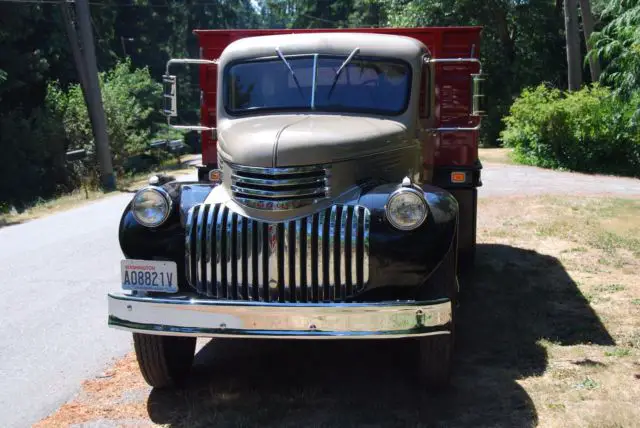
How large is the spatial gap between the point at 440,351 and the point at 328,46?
2590mm

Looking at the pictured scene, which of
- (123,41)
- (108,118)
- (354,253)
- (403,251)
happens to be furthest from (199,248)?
(123,41)

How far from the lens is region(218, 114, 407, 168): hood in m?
4.71

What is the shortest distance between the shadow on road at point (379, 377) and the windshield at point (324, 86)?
1.85 meters

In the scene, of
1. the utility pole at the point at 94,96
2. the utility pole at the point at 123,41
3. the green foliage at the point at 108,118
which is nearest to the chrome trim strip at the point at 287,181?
the utility pole at the point at 94,96

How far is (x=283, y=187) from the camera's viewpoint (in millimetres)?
4652

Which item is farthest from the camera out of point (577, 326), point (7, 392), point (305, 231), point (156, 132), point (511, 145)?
point (156, 132)

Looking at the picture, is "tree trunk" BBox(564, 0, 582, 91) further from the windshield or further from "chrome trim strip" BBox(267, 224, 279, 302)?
"chrome trim strip" BBox(267, 224, 279, 302)

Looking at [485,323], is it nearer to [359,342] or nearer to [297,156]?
[359,342]

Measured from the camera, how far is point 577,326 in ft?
20.9

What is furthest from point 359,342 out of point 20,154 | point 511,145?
point 20,154

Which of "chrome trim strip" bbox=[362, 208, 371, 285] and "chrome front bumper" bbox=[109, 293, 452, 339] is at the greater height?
"chrome trim strip" bbox=[362, 208, 371, 285]

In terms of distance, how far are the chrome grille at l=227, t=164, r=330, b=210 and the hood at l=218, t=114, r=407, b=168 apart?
0.05 meters

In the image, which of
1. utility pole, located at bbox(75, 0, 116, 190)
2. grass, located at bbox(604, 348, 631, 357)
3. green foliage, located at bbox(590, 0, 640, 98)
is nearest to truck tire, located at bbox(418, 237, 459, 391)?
grass, located at bbox(604, 348, 631, 357)

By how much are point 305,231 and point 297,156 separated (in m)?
0.48
